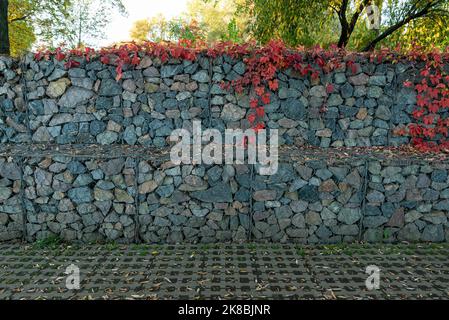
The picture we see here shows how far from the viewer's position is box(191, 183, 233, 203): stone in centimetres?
427

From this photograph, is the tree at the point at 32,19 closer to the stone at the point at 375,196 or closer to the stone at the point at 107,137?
the stone at the point at 107,137

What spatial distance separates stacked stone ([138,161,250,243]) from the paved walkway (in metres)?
0.19

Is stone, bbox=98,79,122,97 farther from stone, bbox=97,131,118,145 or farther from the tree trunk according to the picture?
the tree trunk

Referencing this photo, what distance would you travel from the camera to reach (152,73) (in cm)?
500

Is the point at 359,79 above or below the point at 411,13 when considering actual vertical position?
below

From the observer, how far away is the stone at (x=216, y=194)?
4266 mm

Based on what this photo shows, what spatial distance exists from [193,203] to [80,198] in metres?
1.40

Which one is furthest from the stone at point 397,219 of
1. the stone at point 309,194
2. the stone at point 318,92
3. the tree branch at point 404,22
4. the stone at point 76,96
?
the stone at point 76,96

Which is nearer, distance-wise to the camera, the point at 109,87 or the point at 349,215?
the point at 349,215

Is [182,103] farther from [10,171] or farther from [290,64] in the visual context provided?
[10,171]

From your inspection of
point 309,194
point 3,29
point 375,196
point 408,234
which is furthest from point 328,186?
point 3,29

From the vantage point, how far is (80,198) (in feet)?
14.0

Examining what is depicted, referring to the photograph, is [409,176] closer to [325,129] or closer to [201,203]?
[325,129]
